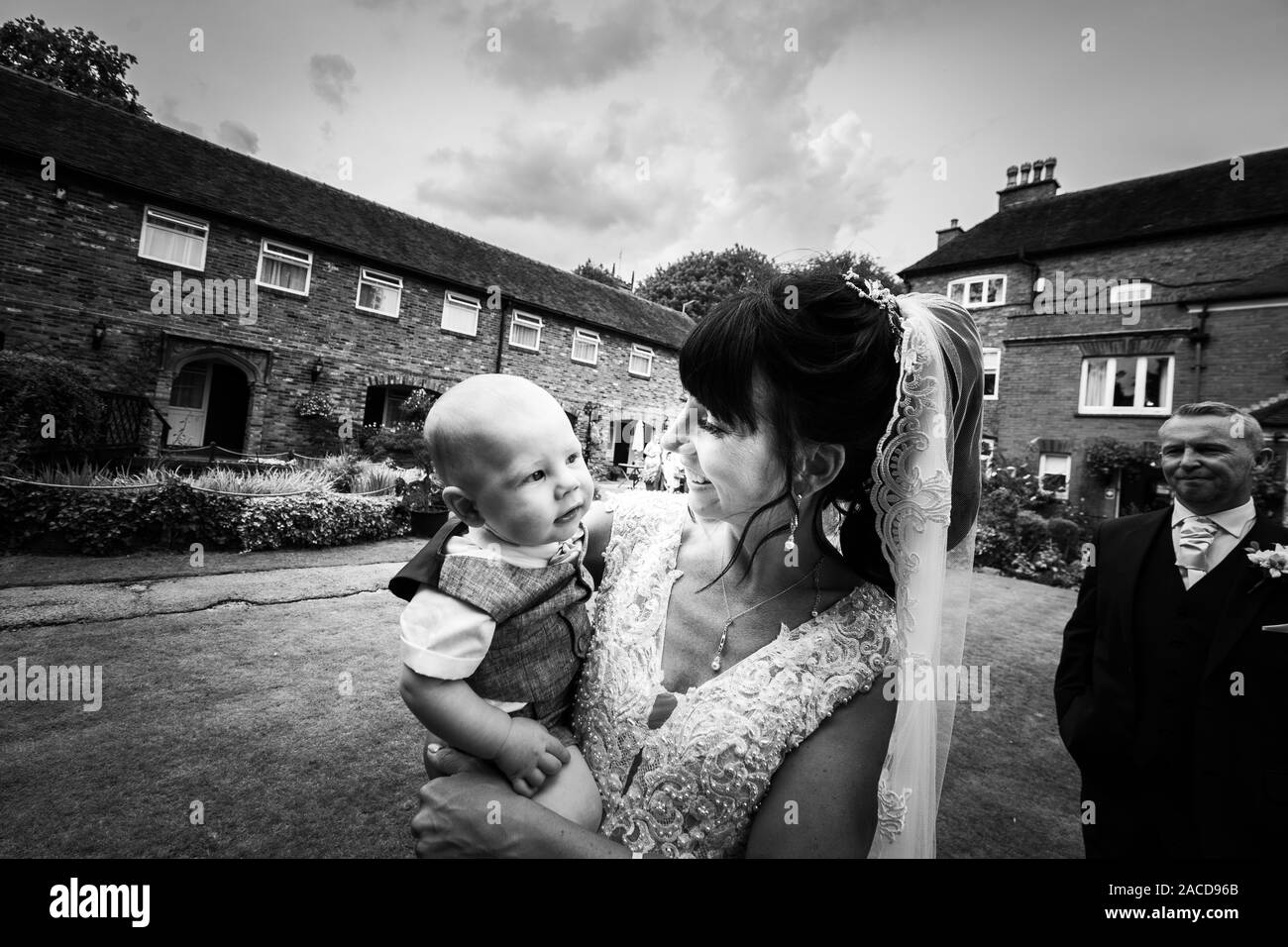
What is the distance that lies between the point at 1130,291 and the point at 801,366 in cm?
2501

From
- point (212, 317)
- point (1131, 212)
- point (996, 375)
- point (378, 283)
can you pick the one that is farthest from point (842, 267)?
point (1131, 212)

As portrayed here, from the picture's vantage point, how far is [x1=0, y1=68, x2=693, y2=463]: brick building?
13195mm

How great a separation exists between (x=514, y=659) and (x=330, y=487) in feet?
37.1

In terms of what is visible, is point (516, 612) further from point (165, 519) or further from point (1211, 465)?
point (165, 519)

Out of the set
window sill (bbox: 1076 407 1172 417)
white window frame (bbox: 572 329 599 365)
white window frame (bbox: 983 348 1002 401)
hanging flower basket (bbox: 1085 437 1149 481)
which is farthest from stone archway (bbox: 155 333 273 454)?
window sill (bbox: 1076 407 1172 417)

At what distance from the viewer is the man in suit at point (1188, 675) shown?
2.46 m

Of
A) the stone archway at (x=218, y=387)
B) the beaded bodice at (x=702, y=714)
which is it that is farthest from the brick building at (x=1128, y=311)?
the stone archway at (x=218, y=387)

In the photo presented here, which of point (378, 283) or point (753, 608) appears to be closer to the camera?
point (753, 608)

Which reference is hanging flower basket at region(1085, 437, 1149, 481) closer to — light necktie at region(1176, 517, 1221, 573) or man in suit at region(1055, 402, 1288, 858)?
man in suit at region(1055, 402, 1288, 858)

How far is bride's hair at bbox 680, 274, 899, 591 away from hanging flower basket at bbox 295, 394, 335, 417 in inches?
679

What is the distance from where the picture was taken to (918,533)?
1667 millimetres

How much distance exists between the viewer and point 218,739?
396cm

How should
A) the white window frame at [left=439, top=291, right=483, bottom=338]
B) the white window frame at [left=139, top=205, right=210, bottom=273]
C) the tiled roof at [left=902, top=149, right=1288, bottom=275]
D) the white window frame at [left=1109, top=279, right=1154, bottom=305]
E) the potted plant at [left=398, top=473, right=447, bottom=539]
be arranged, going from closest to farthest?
1. the potted plant at [left=398, top=473, right=447, bottom=539]
2. the white window frame at [left=139, top=205, right=210, bottom=273]
3. the tiled roof at [left=902, top=149, right=1288, bottom=275]
4. the white window frame at [left=439, top=291, right=483, bottom=338]
5. the white window frame at [left=1109, top=279, right=1154, bottom=305]
